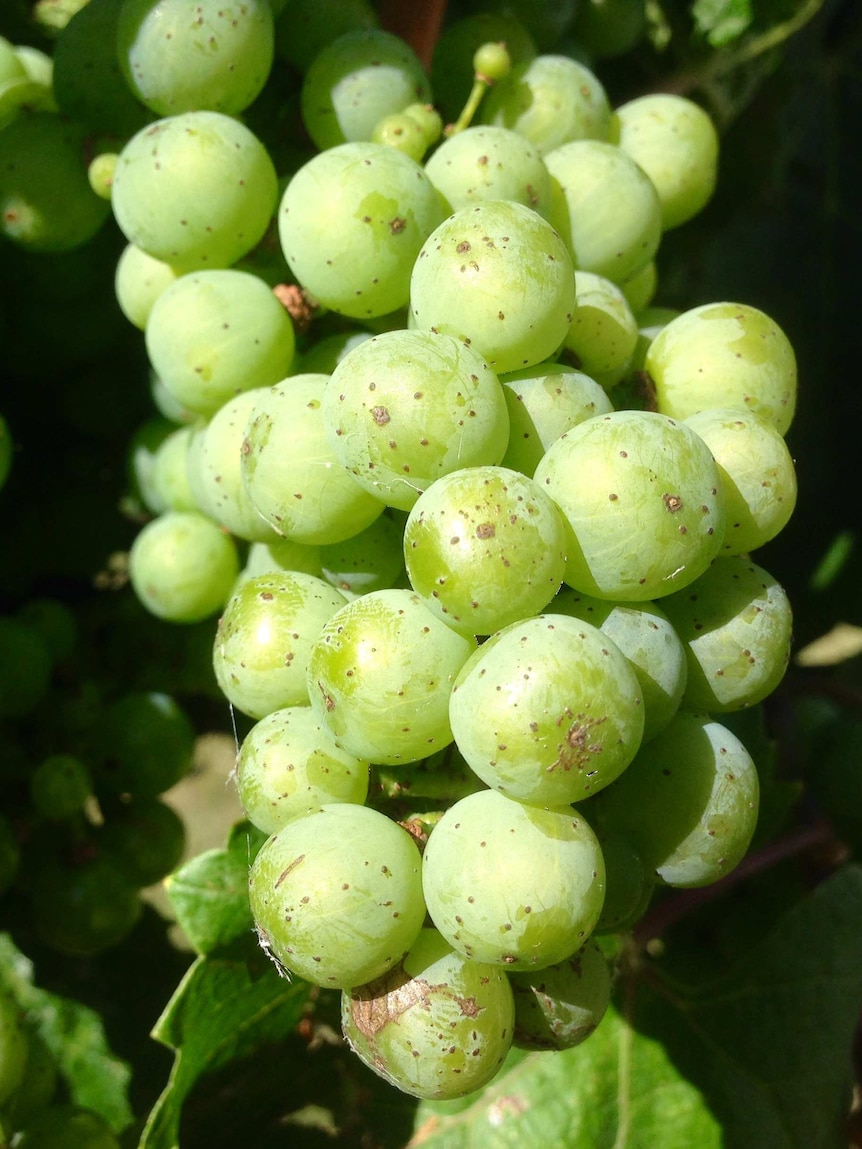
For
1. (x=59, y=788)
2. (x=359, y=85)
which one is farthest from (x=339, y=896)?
(x=359, y=85)

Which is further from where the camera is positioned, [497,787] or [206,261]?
[206,261]

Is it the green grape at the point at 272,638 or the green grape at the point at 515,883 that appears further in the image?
the green grape at the point at 272,638

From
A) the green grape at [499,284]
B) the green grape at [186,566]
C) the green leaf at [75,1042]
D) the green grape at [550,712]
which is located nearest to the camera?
the green grape at [550,712]

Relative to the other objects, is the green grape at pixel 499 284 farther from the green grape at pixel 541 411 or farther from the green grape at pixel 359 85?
the green grape at pixel 359 85

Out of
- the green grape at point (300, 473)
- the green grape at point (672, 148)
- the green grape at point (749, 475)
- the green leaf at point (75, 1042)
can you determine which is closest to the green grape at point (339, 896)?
the green grape at point (300, 473)

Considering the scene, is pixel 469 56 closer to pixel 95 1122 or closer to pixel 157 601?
pixel 157 601

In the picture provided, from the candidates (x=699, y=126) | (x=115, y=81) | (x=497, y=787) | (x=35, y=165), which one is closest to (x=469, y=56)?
(x=699, y=126)
